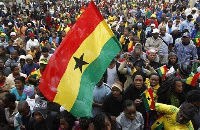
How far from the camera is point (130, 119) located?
149 inches

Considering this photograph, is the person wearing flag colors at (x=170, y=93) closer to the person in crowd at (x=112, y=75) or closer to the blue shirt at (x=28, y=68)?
the person in crowd at (x=112, y=75)

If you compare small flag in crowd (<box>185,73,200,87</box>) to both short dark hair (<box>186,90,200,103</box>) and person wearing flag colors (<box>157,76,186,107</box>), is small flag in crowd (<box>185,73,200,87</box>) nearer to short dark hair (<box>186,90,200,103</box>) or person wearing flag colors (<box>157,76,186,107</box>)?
person wearing flag colors (<box>157,76,186,107</box>)

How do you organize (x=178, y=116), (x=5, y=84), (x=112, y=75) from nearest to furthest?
1. (x=178, y=116)
2. (x=5, y=84)
3. (x=112, y=75)

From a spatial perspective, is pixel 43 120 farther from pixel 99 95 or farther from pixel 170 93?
pixel 170 93

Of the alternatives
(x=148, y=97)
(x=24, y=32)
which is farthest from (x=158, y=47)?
(x=24, y=32)

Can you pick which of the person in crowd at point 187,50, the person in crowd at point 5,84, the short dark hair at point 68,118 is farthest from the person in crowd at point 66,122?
the person in crowd at point 187,50

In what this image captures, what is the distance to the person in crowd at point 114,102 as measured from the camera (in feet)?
14.0

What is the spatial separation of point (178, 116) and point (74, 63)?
58.9 inches

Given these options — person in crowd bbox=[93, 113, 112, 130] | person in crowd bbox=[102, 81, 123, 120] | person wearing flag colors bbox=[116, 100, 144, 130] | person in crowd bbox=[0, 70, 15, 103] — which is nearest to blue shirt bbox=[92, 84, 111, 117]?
person in crowd bbox=[102, 81, 123, 120]

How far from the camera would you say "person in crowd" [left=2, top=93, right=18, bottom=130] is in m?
4.19

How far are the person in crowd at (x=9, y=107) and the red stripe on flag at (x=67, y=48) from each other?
1.07 metres

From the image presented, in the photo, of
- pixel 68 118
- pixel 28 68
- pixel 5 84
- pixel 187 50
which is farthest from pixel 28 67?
pixel 187 50

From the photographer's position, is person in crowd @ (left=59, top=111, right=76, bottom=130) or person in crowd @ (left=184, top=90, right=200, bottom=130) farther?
person in crowd @ (left=59, top=111, right=76, bottom=130)

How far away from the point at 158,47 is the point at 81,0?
2752 centimetres
